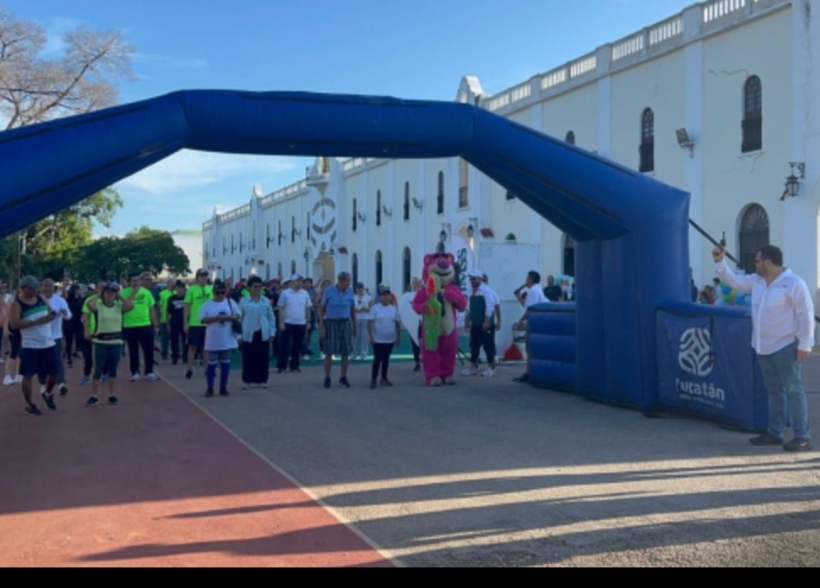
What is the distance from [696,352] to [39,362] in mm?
7806

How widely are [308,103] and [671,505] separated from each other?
19.6 feet

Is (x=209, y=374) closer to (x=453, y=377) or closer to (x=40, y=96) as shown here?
(x=453, y=377)

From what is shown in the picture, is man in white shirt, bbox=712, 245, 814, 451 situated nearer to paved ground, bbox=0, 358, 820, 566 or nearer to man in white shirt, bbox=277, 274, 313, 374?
paved ground, bbox=0, 358, 820, 566

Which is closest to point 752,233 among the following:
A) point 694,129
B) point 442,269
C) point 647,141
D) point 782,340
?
point 694,129

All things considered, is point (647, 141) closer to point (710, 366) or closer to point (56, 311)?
point (710, 366)

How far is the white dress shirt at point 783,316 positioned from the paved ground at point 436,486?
1.04 m

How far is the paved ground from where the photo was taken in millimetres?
5527

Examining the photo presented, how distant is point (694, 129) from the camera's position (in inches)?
939

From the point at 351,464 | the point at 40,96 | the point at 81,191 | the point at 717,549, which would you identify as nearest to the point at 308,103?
the point at 81,191

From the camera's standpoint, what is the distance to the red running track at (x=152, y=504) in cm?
548

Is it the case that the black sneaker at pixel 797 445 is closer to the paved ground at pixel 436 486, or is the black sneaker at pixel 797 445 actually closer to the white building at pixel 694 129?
the paved ground at pixel 436 486

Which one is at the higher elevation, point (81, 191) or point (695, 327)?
point (81, 191)

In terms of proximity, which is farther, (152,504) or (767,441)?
(767,441)

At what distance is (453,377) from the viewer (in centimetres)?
1518
